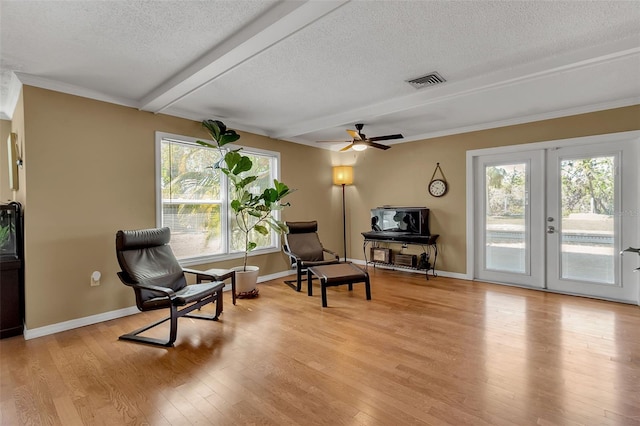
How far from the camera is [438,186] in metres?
5.34

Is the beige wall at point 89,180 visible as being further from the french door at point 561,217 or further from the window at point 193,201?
the french door at point 561,217

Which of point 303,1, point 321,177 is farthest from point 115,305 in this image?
point 321,177

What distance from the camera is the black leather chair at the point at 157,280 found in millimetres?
2807

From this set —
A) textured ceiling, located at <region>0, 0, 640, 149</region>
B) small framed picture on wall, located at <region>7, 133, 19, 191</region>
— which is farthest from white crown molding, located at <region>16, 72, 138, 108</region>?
small framed picture on wall, located at <region>7, 133, 19, 191</region>

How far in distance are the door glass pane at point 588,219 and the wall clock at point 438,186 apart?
1587 millimetres

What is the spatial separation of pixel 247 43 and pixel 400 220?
4123 millimetres

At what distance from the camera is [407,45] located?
2.47 m

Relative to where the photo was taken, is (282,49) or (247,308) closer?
(282,49)

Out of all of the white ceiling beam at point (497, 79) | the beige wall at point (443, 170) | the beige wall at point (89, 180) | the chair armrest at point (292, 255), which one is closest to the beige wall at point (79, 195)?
the beige wall at point (89, 180)

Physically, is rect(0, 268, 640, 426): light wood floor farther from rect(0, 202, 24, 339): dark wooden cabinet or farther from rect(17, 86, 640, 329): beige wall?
rect(17, 86, 640, 329): beige wall

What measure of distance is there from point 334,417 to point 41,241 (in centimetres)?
324

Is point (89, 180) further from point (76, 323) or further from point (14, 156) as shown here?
point (76, 323)

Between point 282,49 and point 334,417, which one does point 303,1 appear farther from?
point 334,417

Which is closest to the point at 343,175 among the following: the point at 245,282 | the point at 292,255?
the point at 292,255
